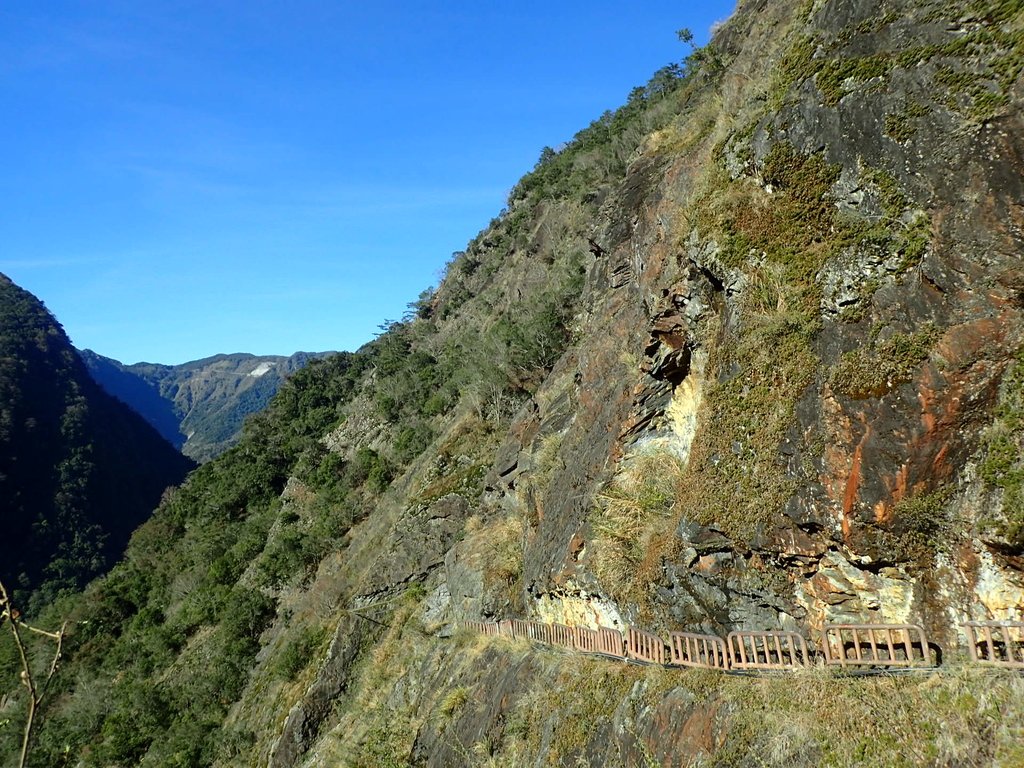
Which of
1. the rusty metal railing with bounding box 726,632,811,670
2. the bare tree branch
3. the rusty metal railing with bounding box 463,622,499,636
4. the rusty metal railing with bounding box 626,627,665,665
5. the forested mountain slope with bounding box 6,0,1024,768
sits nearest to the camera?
the bare tree branch

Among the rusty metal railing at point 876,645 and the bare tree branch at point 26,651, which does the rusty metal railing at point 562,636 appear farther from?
the bare tree branch at point 26,651

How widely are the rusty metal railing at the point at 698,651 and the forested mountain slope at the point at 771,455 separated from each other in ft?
0.89

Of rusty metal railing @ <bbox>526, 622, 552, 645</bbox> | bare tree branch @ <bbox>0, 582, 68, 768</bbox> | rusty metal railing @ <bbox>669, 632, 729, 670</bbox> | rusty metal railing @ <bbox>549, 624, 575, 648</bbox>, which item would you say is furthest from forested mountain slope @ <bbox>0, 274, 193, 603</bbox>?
bare tree branch @ <bbox>0, 582, 68, 768</bbox>

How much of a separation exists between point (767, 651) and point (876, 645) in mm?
1231

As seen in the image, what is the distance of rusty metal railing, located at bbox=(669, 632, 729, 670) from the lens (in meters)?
8.66

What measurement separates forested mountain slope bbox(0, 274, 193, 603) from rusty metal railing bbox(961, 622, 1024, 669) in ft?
289

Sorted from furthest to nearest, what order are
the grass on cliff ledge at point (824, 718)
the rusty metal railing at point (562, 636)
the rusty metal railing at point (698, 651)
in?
the rusty metal railing at point (562, 636) < the rusty metal railing at point (698, 651) < the grass on cliff ledge at point (824, 718)

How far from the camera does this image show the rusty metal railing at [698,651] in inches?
341

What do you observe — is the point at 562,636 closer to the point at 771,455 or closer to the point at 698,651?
the point at 698,651

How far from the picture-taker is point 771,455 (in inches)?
355

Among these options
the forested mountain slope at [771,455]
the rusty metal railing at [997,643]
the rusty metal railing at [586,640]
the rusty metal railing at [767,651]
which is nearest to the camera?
the rusty metal railing at [997,643]

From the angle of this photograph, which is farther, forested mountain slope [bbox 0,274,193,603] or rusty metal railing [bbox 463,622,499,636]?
Result: forested mountain slope [bbox 0,274,193,603]

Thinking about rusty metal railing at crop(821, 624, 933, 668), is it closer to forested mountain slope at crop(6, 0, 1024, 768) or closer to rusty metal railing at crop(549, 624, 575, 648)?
forested mountain slope at crop(6, 0, 1024, 768)

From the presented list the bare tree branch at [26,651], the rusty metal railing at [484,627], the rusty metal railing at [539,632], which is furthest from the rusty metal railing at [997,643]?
the rusty metal railing at [484,627]
